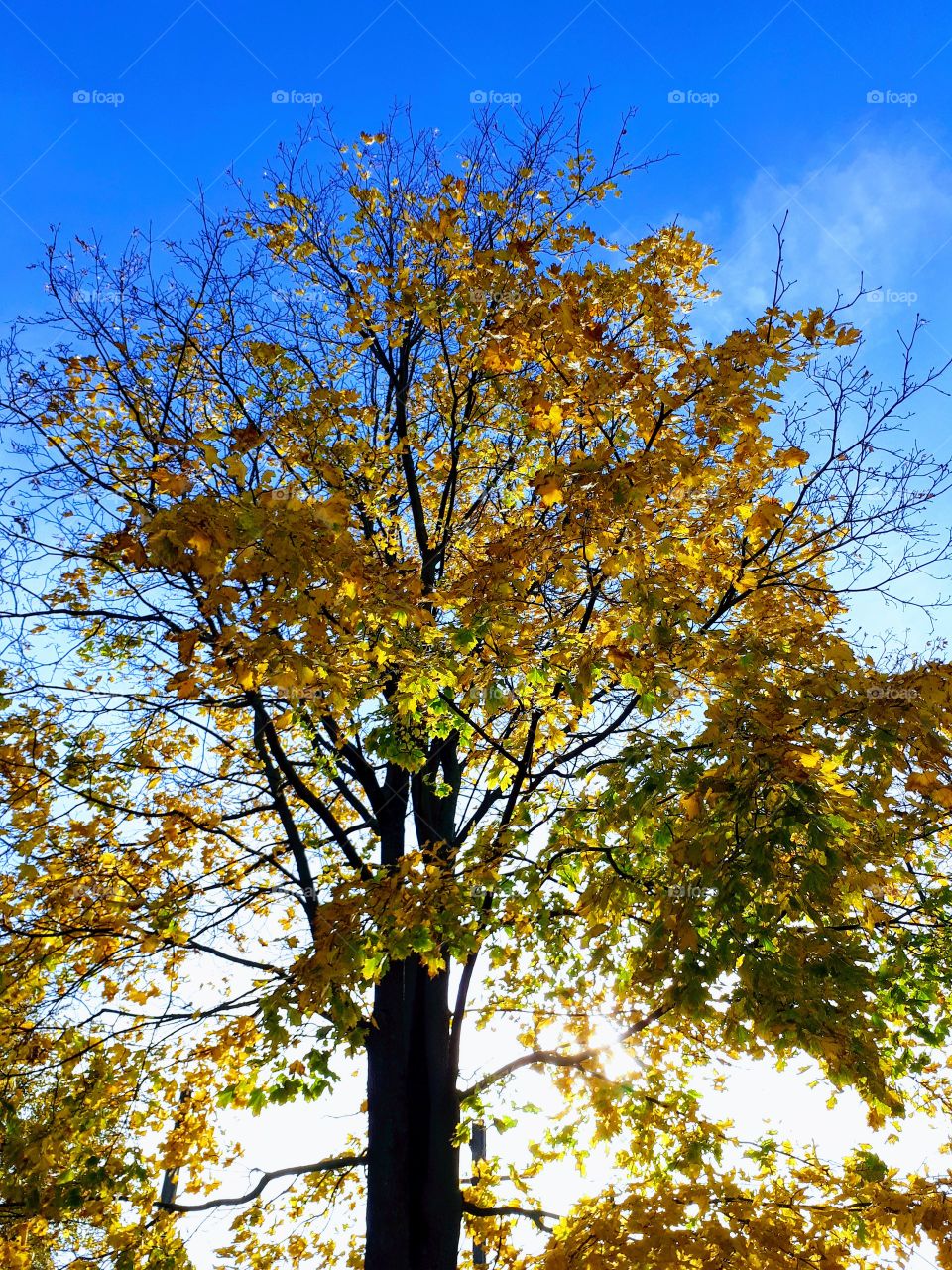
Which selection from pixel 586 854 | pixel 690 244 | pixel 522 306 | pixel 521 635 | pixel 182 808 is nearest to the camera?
pixel 521 635

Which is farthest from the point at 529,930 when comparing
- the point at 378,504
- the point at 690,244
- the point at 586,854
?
the point at 690,244

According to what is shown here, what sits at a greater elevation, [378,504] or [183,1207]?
[378,504]

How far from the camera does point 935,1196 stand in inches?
133

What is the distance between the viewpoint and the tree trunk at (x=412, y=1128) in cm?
540

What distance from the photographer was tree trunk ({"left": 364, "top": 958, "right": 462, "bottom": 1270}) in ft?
17.7

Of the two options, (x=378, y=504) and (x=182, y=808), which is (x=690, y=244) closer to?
(x=378, y=504)

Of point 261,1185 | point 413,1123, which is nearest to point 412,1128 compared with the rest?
point 413,1123

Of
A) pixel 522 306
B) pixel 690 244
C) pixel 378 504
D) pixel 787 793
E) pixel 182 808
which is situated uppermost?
pixel 690 244

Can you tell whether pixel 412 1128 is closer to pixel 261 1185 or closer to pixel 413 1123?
pixel 413 1123

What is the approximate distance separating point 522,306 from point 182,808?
5.89 m

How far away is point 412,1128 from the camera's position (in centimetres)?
576

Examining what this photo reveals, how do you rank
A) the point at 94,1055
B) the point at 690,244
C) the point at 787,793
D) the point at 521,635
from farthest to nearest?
the point at 690,244, the point at 94,1055, the point at 521,635, the point at 787,793

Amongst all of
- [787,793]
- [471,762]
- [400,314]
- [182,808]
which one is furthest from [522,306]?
[182,808]

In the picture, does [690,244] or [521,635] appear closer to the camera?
[521,635]
